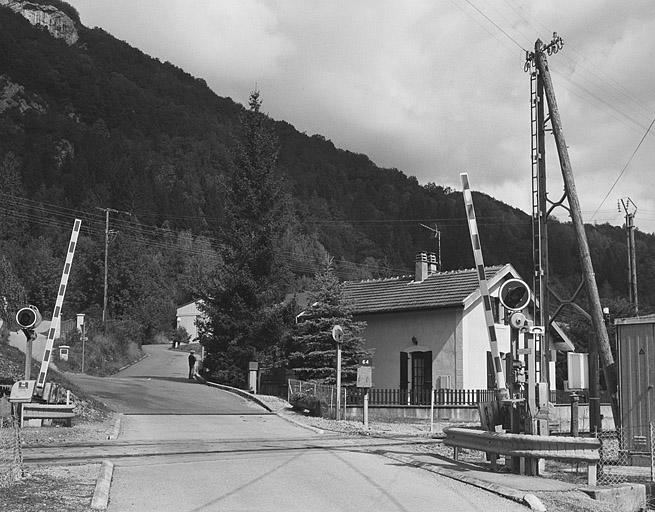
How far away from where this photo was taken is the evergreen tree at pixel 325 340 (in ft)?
98.3

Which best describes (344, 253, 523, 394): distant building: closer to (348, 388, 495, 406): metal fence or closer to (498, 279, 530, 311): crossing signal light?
(348, 388, 495, 406): metal fence

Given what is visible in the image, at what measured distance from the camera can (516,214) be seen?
10412 centimetres

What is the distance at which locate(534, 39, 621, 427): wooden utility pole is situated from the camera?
21266 millimetres

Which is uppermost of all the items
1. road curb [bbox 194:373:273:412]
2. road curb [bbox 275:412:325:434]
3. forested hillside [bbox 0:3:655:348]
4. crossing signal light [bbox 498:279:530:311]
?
forested hillside [bbox 0:3:655:348]

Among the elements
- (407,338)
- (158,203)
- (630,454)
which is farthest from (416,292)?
(158,203)

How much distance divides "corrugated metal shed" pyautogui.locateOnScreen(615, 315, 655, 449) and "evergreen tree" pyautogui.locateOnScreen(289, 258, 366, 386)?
557 inches

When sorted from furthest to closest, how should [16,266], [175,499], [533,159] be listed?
[16,266], [533,159], [175,499]

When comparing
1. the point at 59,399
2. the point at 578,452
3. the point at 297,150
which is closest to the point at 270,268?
the point at 59,399

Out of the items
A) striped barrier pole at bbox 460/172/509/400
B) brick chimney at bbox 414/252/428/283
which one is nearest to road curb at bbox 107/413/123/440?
striped barrier pole at bbox 460/172/509/400

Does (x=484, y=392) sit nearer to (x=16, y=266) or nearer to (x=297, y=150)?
(x=16, y=266)

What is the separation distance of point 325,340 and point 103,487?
67.1 feet

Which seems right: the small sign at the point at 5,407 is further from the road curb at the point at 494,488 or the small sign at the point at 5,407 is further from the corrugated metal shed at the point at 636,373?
the corrugated metal shed at the point at 636,373

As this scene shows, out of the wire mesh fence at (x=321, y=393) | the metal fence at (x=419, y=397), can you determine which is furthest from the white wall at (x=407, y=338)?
the wire mesh fence at (x=321, y=393)

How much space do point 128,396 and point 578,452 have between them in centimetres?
1970
